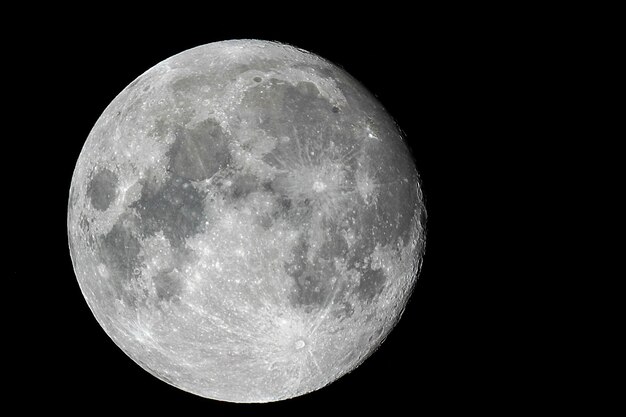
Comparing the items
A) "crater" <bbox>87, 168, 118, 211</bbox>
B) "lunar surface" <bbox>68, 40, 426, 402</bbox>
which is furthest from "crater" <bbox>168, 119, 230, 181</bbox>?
"crater" <bbox>87, 168, 118, 211</bbox>

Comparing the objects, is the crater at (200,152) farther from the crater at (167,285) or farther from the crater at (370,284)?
the crater at (370,284)

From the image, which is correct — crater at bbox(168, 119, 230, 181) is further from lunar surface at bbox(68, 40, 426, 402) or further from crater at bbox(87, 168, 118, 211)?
crater at bbox(87, 168, 118, 211)

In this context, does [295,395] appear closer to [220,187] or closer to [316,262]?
[316,262]

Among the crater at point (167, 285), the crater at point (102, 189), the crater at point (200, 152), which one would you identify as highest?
the crater at point (200, 152)

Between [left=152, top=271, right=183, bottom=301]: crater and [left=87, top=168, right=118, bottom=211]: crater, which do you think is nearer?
[left=152, top=271, right=183, bottom=301]: crater

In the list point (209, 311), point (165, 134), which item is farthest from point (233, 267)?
point (165, 134)

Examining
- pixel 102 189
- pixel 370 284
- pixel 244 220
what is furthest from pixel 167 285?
pixel 370 284

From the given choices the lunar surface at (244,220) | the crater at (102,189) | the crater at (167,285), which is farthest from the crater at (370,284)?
the crater at (102,189)
